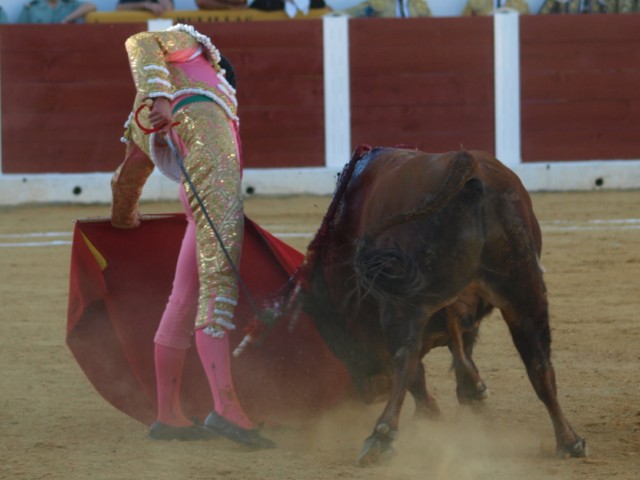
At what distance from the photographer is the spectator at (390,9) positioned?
31.2 ft

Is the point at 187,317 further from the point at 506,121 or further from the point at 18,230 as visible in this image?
the point at 506,121

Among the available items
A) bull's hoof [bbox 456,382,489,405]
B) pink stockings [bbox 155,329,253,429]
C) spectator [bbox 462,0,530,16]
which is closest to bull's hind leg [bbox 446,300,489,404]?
bull's hoof [bbox 456,382,489,405]

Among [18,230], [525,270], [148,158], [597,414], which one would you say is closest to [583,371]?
[597,414]

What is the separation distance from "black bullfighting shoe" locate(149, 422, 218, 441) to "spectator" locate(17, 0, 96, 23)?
21.8ft

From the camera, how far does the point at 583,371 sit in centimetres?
403

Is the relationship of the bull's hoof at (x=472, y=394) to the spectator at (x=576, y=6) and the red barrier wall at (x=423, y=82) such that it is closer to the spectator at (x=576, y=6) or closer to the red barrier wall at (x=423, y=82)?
the red barrier wall at (x=423, y=82)

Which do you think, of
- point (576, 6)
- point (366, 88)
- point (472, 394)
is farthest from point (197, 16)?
point (472, 394)

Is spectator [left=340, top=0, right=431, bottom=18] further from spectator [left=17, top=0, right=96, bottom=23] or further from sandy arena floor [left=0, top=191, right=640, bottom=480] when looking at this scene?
sandy arena floor [left=0, top=191, right=640, bottom=480]

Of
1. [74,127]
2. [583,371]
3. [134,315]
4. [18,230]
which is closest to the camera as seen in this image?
[134,315]

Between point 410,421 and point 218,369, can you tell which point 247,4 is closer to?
point 410,421

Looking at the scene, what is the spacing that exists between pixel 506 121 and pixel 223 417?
6.75m

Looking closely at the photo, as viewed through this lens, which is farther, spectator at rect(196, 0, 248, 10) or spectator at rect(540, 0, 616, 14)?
spectator at rect(540, 0, 616, 14)

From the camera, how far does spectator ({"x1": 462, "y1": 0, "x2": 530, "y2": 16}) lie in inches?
377

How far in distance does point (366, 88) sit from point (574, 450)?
6.70m
